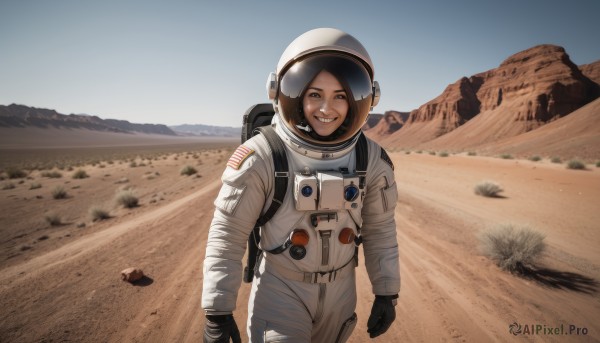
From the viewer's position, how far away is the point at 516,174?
1454 cm

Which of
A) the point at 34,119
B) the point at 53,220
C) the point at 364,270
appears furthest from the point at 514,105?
the point at 34,119

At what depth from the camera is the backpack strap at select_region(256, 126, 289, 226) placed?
161 cm

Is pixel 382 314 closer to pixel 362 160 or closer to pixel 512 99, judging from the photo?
pixel 362 160

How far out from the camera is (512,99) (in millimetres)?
62000

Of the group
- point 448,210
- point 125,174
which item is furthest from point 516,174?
point 125,174

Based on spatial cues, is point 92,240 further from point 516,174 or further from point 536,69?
point 536,69

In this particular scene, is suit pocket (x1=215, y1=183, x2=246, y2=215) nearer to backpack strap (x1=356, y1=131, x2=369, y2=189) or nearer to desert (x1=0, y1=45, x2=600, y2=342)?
backpack strap (x1=356, y1=131, x2=369, y2=189)

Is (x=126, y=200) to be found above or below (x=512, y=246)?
below

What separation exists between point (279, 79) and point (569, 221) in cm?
953

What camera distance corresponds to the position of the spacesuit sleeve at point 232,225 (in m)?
1.48

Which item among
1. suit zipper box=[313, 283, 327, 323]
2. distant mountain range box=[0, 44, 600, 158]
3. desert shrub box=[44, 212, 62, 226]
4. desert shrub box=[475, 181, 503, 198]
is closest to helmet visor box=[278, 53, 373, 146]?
suit zipper box=[313, 283, 327, 323]

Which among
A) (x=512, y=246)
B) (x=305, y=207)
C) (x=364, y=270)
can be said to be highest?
(x=305, y=207)

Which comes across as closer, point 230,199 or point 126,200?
point 230,199

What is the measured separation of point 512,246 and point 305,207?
496 cm
